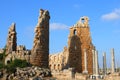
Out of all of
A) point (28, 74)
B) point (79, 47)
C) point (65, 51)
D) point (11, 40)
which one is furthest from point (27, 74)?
point (65, 51)

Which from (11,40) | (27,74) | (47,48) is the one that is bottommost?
(27,74)

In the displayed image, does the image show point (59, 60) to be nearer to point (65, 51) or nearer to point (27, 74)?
point (65, 51)

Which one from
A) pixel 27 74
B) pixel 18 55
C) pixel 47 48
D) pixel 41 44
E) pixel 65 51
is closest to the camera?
pixel 27 74

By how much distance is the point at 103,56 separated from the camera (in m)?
48.0

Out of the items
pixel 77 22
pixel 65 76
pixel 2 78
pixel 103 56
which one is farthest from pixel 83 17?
pixel 2 78

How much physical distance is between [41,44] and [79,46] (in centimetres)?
1189

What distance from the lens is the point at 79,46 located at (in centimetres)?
5778

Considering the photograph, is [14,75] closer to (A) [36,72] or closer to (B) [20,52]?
(A) [36,72]

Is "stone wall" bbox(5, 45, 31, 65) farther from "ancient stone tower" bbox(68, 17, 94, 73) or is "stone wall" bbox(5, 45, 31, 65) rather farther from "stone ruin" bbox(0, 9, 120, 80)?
"ancient stone tower" bbox(68, 17, 94, 73)

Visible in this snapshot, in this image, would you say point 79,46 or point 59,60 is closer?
point 79,46

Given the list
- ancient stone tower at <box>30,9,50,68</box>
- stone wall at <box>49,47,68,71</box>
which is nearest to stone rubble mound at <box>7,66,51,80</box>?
ancient stone tower at <box>30,9,50,68</box>

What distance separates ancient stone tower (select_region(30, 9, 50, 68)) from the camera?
47312 mm

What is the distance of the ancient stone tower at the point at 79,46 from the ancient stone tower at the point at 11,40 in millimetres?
10167

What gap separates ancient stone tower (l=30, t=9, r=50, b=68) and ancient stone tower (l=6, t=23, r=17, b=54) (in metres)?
6.96
